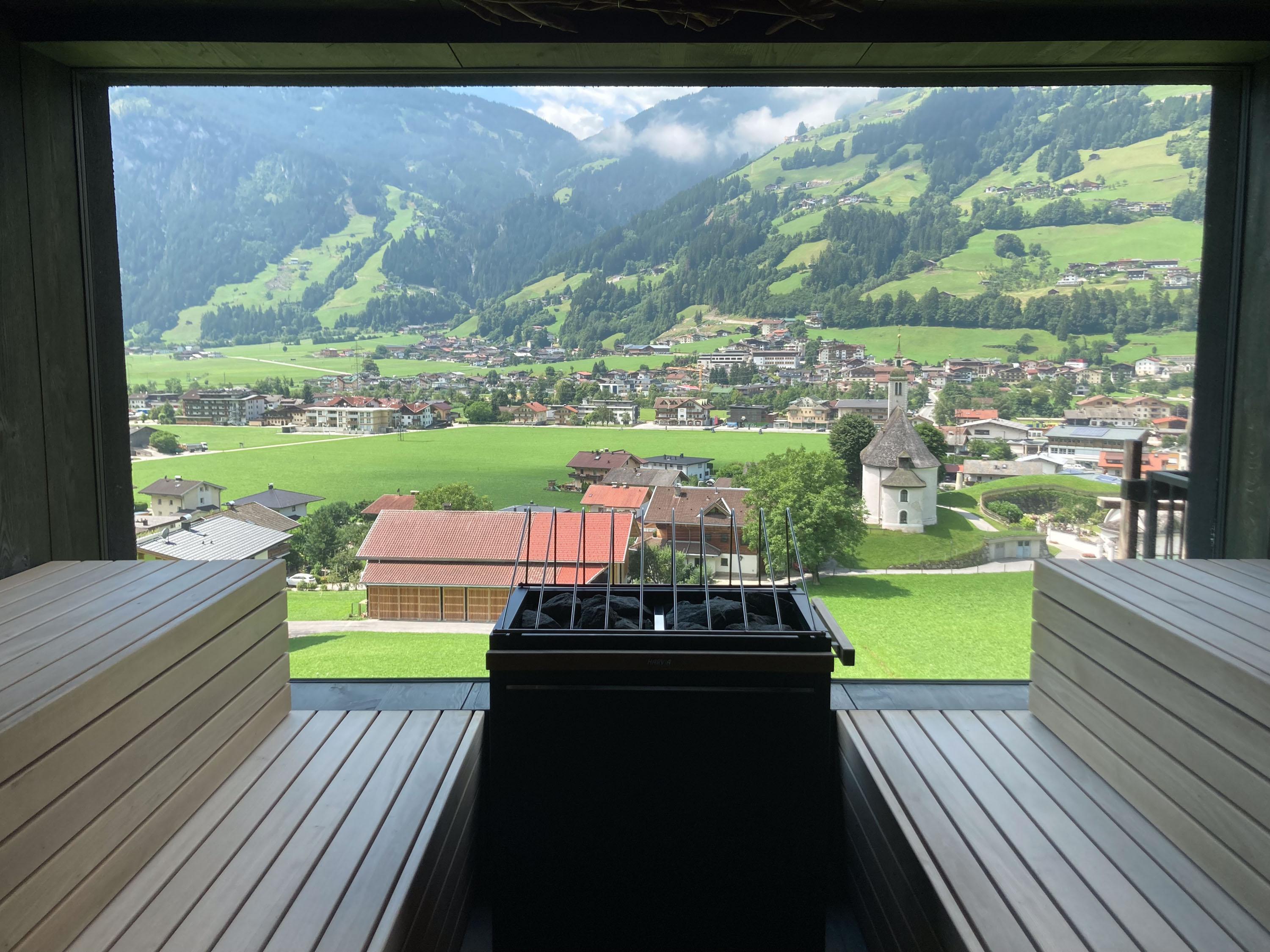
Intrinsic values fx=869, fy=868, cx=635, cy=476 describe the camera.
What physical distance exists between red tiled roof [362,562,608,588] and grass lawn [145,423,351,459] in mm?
678

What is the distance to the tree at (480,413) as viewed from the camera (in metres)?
3.95

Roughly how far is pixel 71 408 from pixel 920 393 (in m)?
3.30

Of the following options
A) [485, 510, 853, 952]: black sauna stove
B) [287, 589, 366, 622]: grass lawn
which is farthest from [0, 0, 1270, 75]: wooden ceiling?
[287, 589, 366, 622]: grass lawn

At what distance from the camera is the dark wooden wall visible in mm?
2807

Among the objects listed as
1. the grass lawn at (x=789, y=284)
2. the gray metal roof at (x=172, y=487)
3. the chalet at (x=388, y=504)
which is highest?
the grass lawn at (x=789, y=284)

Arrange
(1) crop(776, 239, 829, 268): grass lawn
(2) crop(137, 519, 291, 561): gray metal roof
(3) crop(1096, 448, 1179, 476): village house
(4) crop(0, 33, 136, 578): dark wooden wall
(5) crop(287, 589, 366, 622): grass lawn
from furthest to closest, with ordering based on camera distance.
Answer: (1) crop(776, 239, 829, 268): grass lawn, (5) crop(287, 589, 366, 622): grass lawn, (2) crop(137, 519, 291, 561): gray metal roof, (3) crop(1096, 448, 1179, 476): village house, (4) crop(0, 33, 136, 578): dark wooden wall

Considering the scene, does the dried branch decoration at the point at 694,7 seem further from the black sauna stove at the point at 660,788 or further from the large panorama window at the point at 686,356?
the large panorama window at the point at 686,356

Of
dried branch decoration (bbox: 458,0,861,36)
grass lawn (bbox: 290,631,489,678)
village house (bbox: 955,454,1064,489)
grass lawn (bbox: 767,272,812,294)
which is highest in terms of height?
dried branch decoration (bbox: 458,0,861,36)

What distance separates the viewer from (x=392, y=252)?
423cm

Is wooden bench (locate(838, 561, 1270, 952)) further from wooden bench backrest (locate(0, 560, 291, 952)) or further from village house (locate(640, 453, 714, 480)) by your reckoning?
wooden bench backrest (locate(0, 560, 291, 952))

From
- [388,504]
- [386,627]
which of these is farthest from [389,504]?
[386,627]

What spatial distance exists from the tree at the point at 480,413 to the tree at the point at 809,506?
1191 mm

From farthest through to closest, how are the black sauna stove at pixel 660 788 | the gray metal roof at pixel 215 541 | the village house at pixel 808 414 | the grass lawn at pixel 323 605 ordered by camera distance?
1. the village house at pixel 808 414
2. the grass lawn at pixel 323 605
3. the gray metal roof at pixel 215 541
4. the black sauna stove at pixel 660 788

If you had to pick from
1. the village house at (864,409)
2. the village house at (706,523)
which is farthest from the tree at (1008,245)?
the village house at (706,523)
